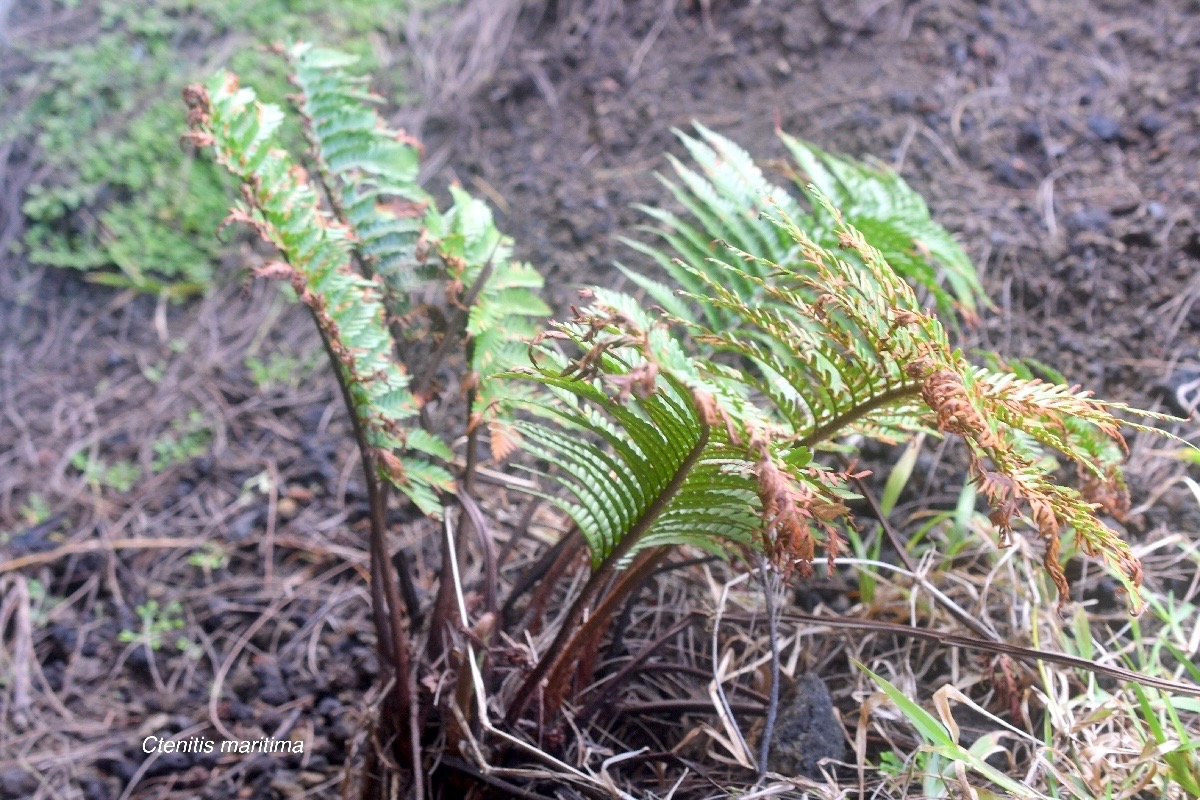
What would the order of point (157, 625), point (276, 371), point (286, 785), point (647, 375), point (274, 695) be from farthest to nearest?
1. point (276, 371)
2. point (157, 625)
3. point (274, 695)
4. point (286, 785)
5. point (647, 375)

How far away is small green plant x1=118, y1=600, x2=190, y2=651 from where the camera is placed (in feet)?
7.07

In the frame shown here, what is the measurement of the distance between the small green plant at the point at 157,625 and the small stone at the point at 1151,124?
9.54 feet

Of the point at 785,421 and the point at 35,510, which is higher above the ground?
the point at 785,421

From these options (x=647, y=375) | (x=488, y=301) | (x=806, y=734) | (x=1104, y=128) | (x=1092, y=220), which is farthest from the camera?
(x=1104, y=128)

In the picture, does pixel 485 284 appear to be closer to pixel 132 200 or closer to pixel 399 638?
pixel 399 638

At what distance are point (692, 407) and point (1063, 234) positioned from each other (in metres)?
1.79

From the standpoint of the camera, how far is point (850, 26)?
2.95 m

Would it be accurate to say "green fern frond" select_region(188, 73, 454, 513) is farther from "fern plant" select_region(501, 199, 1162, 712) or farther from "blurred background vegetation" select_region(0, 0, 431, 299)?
"blurred background vegetation" select_region(0, 0, 431, 299)

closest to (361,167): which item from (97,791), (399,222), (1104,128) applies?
(399,222)

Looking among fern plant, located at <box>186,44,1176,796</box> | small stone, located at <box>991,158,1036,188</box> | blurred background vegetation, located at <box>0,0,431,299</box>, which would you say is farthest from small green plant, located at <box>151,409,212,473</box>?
small stone, located at <box>991,158,1036,188</box>

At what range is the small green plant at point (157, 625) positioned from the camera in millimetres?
2156

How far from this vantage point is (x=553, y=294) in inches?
101

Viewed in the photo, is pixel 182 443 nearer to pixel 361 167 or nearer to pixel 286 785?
pixel 286 785

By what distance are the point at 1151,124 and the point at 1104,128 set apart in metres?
0.12
